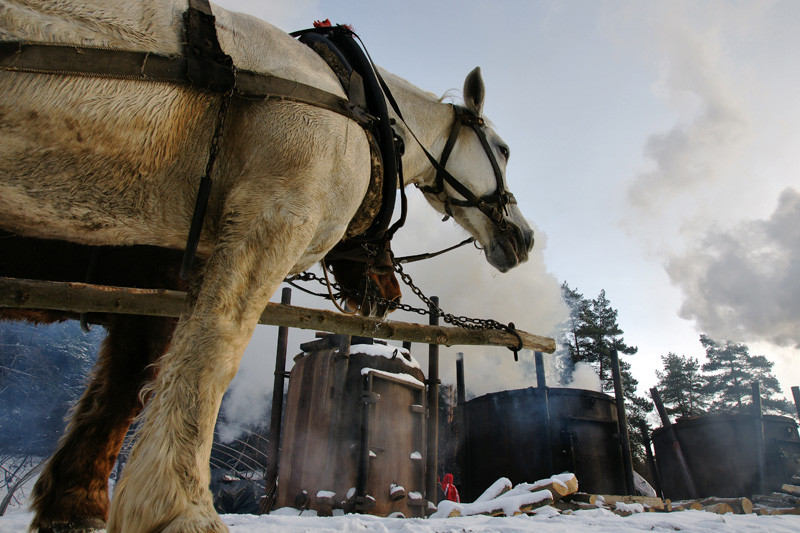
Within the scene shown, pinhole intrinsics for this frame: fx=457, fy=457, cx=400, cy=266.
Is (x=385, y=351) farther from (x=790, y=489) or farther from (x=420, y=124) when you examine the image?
(x=790, y=489)

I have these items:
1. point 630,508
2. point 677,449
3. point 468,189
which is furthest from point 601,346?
point 468,189

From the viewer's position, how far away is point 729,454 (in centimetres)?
1455

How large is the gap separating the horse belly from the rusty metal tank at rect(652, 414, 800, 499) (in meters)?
18.2

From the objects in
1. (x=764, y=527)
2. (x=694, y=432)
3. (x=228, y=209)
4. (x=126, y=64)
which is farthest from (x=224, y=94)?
(x=694, y=432)

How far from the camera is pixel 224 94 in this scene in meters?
1.47

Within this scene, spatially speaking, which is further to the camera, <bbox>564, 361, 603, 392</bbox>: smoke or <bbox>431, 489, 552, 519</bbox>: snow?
<bbox>564, 361, 603, 392</bbox>: smoke

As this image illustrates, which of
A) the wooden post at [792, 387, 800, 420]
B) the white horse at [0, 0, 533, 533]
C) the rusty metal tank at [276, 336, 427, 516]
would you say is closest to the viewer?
the white horse at [0, 0, 533, 533]

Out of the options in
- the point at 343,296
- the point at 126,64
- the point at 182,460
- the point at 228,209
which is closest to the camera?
the point at 182,460

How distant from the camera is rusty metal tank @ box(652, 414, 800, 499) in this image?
46.7 feet

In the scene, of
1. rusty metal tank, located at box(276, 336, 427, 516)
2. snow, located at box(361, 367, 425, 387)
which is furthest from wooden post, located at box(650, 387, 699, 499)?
rusty metal tank, located at box(276, 336, 427, 516)

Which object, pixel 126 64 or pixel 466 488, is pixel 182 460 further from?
pixel 466 488

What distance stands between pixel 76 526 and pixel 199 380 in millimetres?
1499

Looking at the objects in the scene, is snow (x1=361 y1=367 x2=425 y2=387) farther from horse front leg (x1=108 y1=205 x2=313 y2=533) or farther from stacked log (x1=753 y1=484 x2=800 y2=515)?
stacked log (x1=753 y1=484 x2=800 y2=515)

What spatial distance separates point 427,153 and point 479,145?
55 centimetres
